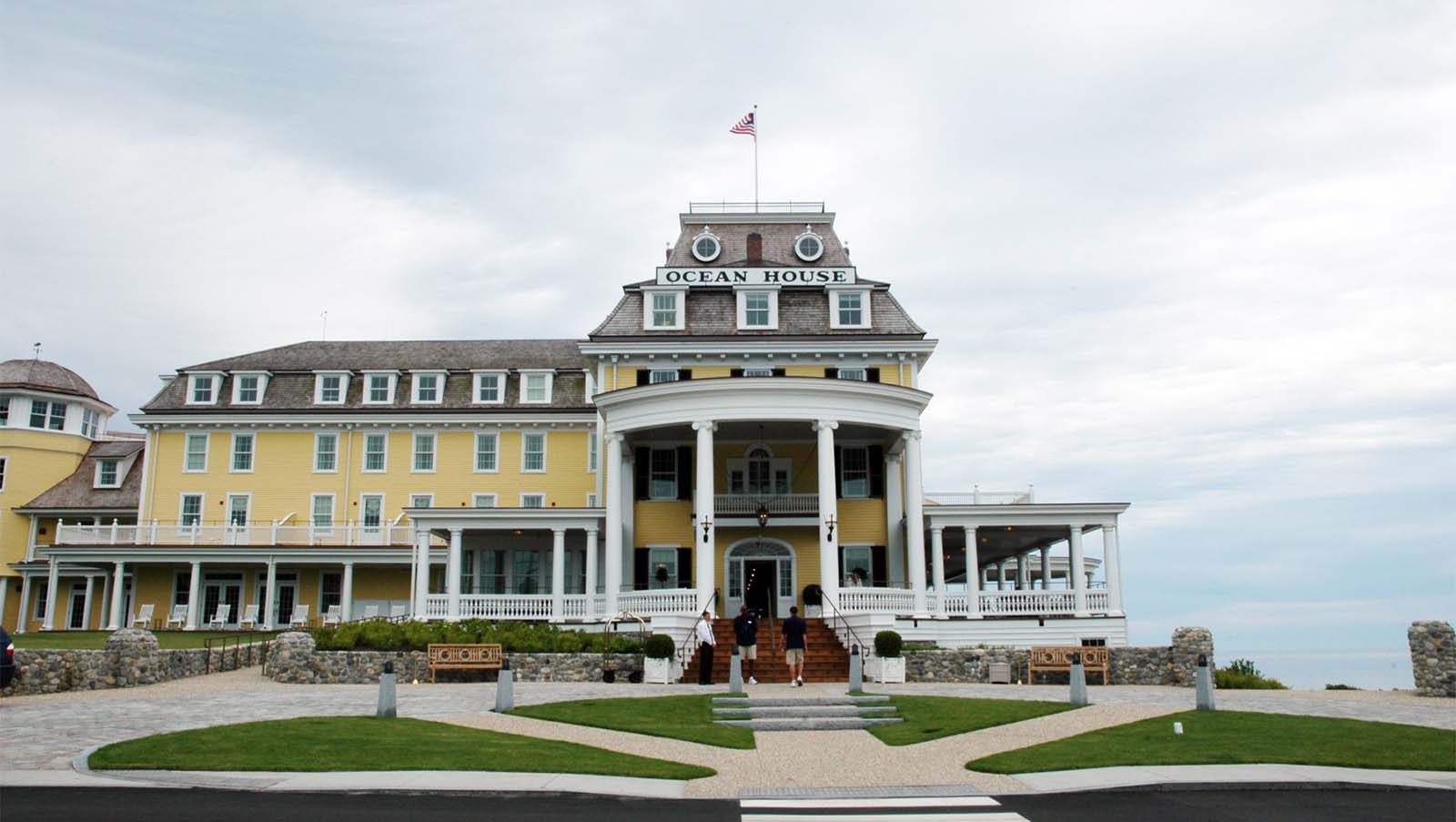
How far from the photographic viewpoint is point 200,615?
4566cm

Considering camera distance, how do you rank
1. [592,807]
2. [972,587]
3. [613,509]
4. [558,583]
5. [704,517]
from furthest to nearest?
[558,583] → [613,509] → [972,587] → [704,517] → [592,807]

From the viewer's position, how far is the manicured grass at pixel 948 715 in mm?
17569

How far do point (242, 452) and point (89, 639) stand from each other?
11435 millimetres

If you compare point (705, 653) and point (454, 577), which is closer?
point (705, 653)

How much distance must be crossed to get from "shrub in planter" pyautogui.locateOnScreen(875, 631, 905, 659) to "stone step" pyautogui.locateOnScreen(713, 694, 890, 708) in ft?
17.1

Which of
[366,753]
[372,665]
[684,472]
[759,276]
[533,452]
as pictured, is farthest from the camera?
[533,452]

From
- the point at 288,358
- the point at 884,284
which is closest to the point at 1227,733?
the point at 884,284

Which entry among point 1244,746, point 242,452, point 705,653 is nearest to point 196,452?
point 242,452

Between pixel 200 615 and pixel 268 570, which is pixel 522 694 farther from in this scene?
pixel 200 615

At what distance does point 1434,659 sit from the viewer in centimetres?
2456

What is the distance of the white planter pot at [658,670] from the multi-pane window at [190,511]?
27942 millimetres

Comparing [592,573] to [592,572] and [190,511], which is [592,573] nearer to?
[592,572]

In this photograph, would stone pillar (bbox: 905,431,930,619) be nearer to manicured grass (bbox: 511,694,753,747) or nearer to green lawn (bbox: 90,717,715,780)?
manicured grass (bbox: 511,694,753,747)

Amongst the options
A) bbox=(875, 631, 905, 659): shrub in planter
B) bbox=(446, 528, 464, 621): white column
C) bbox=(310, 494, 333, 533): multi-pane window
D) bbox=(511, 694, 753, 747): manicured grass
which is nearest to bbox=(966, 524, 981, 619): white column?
bbox=(875, 631, 905, 659): shrub in planter
